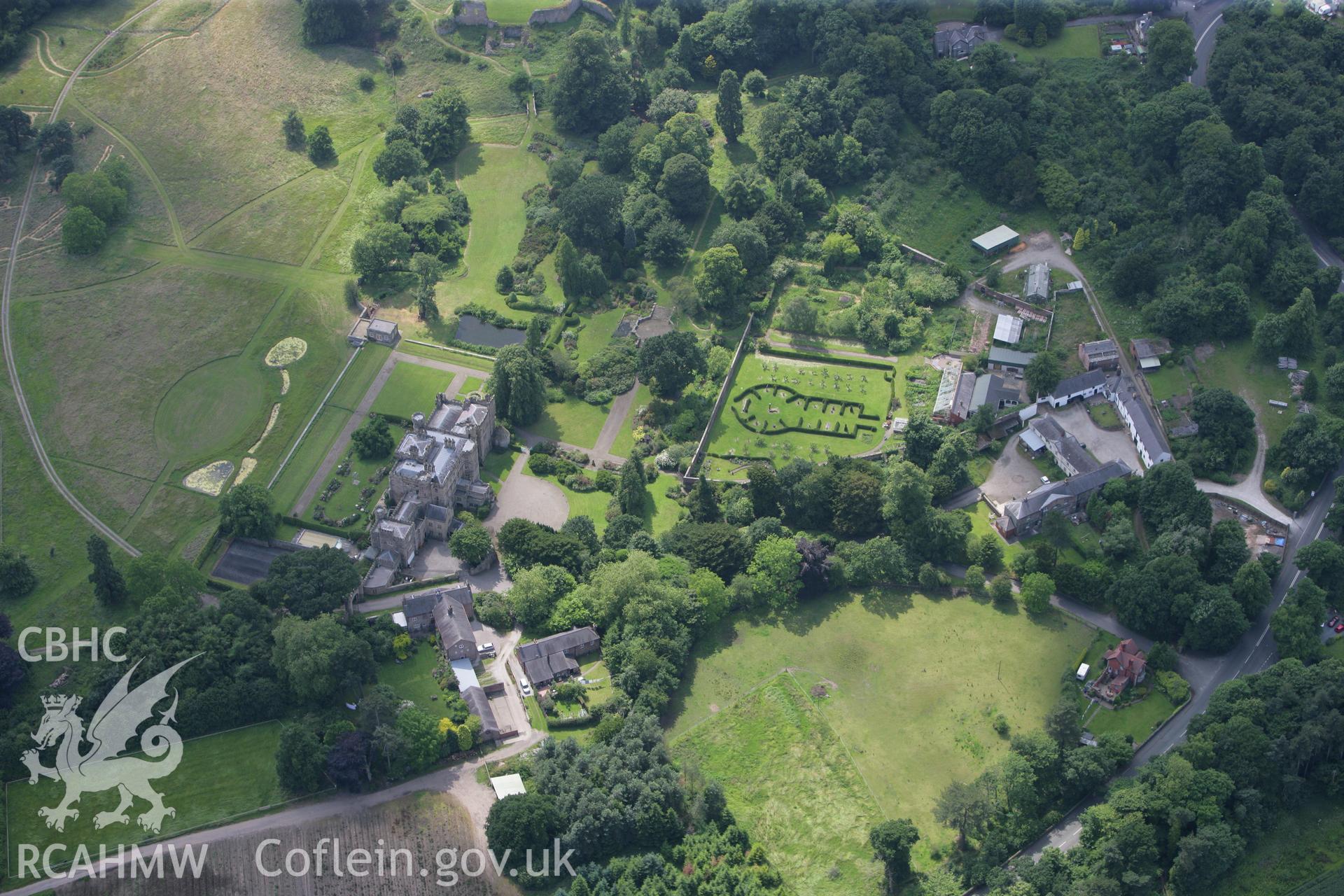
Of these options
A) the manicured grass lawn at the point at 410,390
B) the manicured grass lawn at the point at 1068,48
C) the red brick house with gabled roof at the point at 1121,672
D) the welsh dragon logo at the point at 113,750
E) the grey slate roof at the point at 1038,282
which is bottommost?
the welsh dragon logo at the point at 113,750

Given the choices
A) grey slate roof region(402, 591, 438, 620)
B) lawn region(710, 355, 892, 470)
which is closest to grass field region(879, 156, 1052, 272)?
lawn region(710, 355, 892, 470)

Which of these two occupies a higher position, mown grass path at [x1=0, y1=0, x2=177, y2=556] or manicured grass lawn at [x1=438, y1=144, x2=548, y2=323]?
manicured grass lawn at [x1=438, y1=144, x2=548, y2=323]

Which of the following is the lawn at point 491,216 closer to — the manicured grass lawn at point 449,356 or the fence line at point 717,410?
the manicured grass lawn at point 449,356

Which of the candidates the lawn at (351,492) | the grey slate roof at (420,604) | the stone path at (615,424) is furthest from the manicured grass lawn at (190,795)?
the stone path at (615,424)

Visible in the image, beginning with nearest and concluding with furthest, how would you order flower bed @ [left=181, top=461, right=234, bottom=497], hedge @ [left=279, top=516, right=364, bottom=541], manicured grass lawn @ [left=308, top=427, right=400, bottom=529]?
hedge @ [left=279, top=516, right=364, bottom=541] → manicured grass lawn @ [left=308, top=427, right=400, bottom=529] → flower bed @ [left=181, top=461, right=234, bottom=497]

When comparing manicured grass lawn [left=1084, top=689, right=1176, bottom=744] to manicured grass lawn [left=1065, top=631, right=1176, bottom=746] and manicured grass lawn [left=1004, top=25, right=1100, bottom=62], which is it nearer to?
manicured grass lawn [left=1065, top=631, right=1176, bottom=746]

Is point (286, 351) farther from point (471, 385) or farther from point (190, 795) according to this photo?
point (190, 795)

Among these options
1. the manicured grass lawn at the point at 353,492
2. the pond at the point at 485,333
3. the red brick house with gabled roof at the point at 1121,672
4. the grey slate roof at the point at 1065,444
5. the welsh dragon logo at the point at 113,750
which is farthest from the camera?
the pond at the point at 485,333
